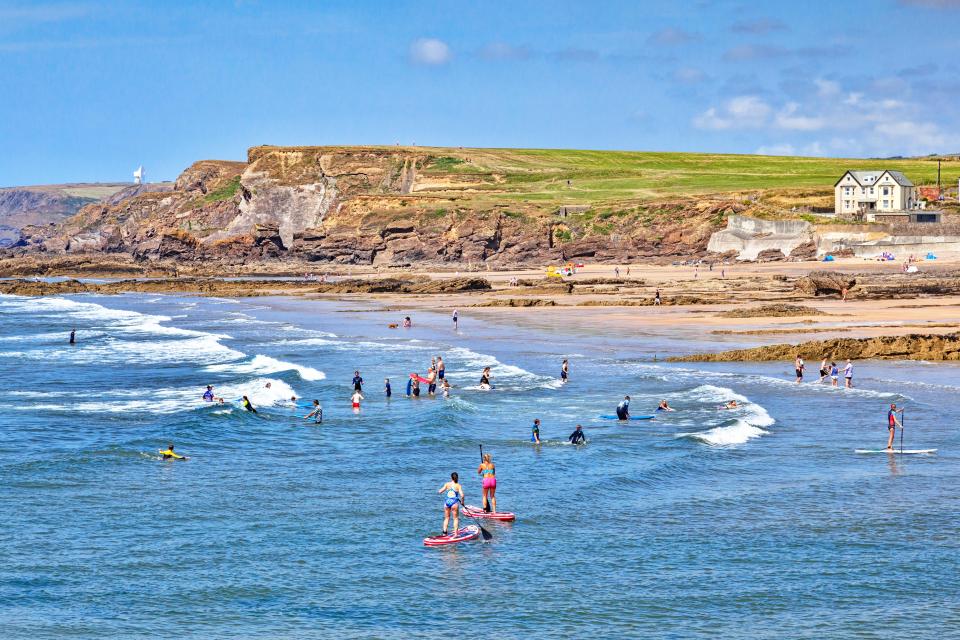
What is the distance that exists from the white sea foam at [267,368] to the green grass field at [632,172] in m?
86.1

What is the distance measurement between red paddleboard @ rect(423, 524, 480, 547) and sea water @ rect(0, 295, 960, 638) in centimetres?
23

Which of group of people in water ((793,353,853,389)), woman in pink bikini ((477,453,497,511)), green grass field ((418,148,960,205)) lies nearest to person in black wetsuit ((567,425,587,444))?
woman in pink bikini ((477,453,497,511))

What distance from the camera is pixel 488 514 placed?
71.2ft

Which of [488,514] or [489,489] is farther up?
[489,489]

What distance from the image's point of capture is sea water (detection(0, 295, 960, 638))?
16.1m

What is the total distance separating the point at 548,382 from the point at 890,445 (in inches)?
607

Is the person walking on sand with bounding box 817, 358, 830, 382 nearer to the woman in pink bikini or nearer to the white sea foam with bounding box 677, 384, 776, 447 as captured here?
the white sea foam with bounding box 677, 384, 776, 447

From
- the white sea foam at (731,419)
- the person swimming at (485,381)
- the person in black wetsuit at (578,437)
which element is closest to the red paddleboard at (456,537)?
the person in black wetsuit at (578,437)

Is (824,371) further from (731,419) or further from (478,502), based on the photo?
(478,502)

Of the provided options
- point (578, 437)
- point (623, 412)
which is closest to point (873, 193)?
point (623, 412)

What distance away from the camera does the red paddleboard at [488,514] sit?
2153 cm

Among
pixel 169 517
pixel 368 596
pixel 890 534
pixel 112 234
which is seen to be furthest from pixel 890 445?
pixel 112 234

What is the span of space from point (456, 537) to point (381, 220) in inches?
4409

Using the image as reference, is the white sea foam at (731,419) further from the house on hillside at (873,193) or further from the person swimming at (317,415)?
the house on hillside at (873,193)
